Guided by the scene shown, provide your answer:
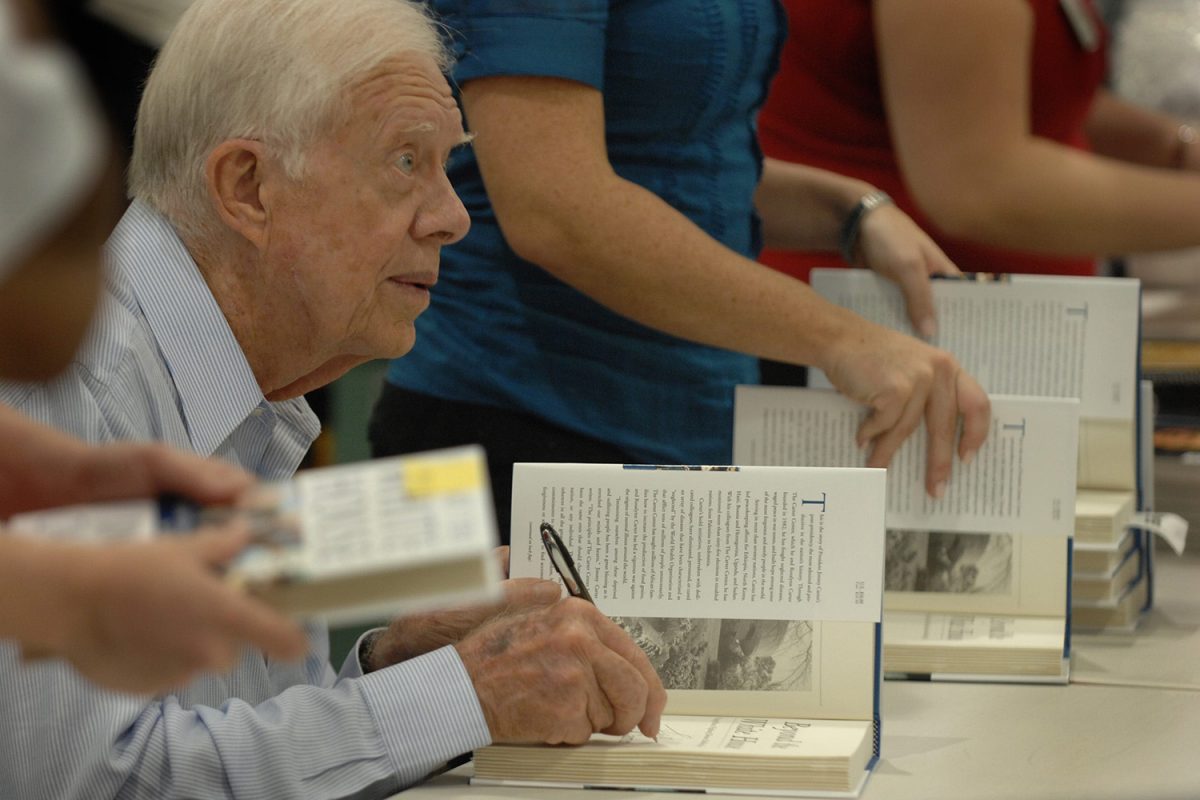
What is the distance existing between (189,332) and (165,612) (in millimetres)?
733

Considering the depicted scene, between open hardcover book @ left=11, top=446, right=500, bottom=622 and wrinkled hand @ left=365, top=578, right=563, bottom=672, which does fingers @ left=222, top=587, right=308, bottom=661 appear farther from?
wrinkled hand @ left=365, top=578, right=563, bottom=672

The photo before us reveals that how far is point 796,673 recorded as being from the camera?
4.12ft

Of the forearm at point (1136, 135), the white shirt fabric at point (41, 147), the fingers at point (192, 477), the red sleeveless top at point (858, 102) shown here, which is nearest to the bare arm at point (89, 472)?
the fingers at point (192, 477)

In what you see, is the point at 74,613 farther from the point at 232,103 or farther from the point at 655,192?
the point at 655,192

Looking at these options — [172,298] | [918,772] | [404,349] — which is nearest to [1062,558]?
[918,772]

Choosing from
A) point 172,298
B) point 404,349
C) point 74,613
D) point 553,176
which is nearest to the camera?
point 74,613

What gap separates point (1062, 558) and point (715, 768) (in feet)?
1.97

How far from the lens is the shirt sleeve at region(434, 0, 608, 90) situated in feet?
5.08

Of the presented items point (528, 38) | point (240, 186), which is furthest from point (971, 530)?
point (240, 186)

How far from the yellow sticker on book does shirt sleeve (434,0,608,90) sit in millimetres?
1005

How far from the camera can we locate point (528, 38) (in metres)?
1.55

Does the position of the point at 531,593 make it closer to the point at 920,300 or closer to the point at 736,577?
the point at 736,577

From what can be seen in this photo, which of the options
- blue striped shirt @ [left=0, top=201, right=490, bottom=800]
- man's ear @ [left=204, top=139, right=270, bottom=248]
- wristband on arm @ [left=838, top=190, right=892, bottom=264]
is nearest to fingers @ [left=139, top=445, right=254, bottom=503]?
blue striped shirt @ [left=0, top=201, right=490, bottom=800]

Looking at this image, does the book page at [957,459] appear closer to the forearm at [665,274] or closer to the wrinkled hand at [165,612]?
the forearm at [665,274]
